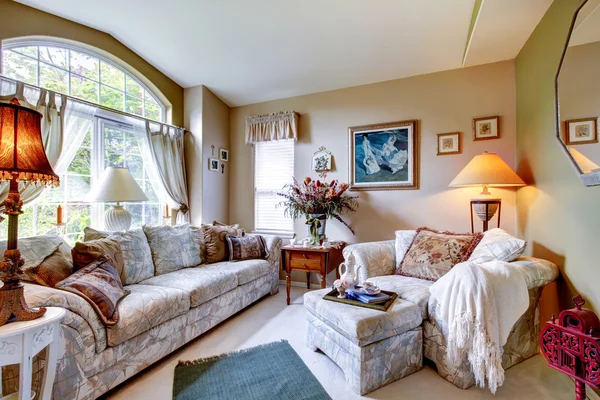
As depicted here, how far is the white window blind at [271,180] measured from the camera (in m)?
4.02

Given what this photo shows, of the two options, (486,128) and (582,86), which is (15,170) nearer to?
(582,86)

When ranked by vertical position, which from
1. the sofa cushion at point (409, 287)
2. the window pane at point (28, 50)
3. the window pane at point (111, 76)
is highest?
the window pane at point (111, 76)

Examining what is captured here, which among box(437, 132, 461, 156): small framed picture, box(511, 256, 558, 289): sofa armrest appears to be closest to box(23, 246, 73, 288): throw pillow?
box(511, 256, 558, 289): sofa armrest

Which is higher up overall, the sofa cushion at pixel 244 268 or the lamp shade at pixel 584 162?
the lamp shade at pixel 584 162

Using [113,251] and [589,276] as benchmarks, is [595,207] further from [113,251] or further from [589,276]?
[113,251]

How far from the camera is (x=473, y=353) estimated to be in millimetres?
1642

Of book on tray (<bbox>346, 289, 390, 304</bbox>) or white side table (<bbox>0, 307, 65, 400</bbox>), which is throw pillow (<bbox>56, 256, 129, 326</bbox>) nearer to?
white side table (<bbox>0, 307, 65, 400</bbox>)

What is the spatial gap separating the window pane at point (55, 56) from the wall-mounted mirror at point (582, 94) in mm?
4109

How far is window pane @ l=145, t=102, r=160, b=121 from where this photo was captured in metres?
3.58

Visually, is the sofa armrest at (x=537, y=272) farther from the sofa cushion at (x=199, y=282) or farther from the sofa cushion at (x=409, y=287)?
the sofa cushion at (x=199, y=282)

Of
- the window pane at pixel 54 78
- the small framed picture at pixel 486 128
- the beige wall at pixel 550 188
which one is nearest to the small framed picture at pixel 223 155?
the window pane at pixel 54 78

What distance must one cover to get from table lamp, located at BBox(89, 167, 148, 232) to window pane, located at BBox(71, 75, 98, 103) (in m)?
0.91

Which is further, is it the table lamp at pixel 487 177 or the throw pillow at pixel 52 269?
the table lamp at pixel 487 177

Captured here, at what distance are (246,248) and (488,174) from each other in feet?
8.45
